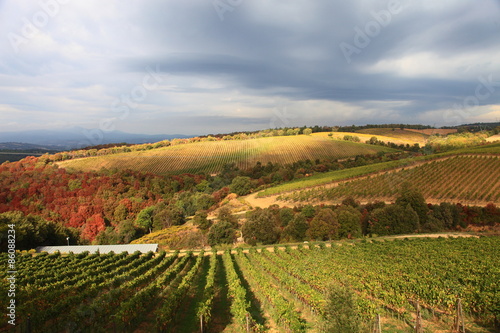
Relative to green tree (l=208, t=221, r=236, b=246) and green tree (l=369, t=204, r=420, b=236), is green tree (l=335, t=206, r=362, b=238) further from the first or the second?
green tree (l=208, t=221, r=236, b=246)

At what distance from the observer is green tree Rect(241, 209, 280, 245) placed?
138ft

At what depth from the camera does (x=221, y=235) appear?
43000 mm

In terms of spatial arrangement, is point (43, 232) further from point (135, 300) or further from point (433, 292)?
point (433, 292)

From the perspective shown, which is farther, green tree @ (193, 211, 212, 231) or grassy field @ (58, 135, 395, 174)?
grassy field @ (58, 135, 395, 174)

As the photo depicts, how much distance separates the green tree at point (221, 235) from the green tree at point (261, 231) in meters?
2.28

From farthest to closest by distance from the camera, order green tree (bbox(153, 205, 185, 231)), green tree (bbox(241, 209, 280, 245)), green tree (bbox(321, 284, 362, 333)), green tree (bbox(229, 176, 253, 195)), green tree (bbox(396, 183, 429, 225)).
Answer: green tree (bbox(229, 176, 253, 195)) → green tree (bbox(153, 205, 185, 231)) → green tree (bbox(396, 183, 429, 225)) → green tree (bbox(241, 209, 280, 245)) → green tree (bbox(321, 284, 362, 333))

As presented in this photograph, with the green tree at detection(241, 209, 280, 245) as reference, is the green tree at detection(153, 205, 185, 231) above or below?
below

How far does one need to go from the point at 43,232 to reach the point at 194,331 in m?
46.5

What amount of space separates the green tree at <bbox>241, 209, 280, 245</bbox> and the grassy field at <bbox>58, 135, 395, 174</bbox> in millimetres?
60325

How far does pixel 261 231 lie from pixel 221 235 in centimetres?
660

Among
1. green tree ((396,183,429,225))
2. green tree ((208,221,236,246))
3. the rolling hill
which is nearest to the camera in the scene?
green tree ((208,221,236,246))

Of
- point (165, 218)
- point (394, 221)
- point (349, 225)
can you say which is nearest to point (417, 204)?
point (394, 221)

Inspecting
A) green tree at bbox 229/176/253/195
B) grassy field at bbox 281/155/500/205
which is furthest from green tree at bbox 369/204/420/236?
green tree at bbox 229/176/253/195

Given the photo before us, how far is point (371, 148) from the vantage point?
11306 cm
